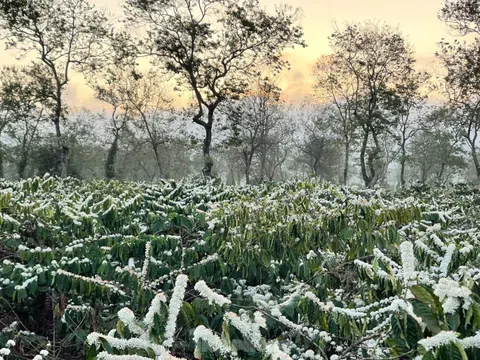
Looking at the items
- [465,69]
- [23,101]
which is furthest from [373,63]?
[23,101]

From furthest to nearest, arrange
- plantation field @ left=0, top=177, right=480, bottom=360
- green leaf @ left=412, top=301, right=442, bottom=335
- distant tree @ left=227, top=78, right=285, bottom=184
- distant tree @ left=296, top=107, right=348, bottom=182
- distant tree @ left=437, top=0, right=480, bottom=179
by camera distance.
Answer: distant tree @ left=296, top=107, right=348, bottom=182 < distant tree @ left=227, top=78, right=285, bottom=184 < distant tree @ left=437, top=0, right=480, bottom=179 < plantation field @ left=0, top=177, right=480, bottom=360 < green leaf @ left=412, top=301, right=442, bottom=335

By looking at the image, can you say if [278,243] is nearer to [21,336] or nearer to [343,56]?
[21,336]

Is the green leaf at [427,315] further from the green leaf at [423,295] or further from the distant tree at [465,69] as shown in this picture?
the distant tree at [465,69]

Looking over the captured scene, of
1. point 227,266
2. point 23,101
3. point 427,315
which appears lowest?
point 227,266

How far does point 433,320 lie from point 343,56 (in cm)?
3322

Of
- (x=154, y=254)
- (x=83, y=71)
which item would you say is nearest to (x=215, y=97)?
(x=83, y=71)

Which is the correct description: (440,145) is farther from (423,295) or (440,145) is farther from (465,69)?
(423,295)

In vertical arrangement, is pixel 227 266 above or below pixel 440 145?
below

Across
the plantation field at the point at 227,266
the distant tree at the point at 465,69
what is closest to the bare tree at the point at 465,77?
the distant tree at the point at 465,69

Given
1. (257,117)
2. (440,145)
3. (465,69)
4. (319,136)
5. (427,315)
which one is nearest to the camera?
(427,315)

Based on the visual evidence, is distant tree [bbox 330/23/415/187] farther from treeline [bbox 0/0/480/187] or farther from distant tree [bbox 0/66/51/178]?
distant tree [bbox 0/66/51/178]

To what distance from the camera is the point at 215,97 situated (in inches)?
1072

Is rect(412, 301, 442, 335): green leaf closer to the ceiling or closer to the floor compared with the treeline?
closer to the floor

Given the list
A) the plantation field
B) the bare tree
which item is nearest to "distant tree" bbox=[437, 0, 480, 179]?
the bare tree
